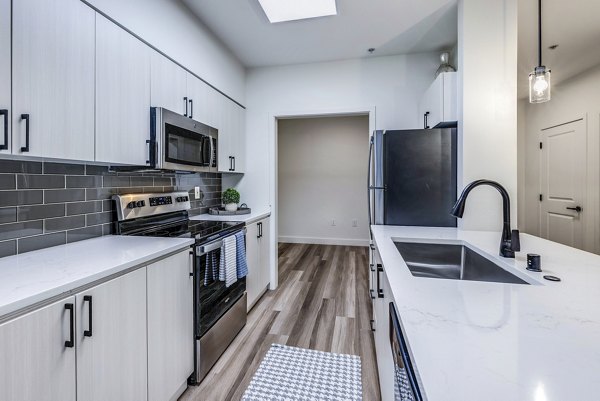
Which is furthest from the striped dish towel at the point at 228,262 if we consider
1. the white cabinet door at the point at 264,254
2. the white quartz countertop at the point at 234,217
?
the white cabinet door at the point at 264,254

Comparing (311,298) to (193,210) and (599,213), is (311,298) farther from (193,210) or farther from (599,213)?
(599,213)

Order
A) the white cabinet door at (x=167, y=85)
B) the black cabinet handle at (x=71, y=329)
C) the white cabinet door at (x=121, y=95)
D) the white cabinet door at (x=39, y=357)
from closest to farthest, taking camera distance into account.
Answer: the white cabinet door at (x=39, y=357) < the black cabinet handle at (x=71, y=329) < the white cabinet door at (x=121, y=95) < the white cabinet door at (x=167, y=85)

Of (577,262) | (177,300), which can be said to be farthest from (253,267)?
(577,262)

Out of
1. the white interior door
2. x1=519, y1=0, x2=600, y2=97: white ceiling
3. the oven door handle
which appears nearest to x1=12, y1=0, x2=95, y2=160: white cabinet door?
the oven door handle

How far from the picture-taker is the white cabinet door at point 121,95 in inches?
59.8

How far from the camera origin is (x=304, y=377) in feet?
6.09

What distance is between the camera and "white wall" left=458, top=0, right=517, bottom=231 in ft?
7.19

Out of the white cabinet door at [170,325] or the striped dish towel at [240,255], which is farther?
the striped dish towel at [240,255]

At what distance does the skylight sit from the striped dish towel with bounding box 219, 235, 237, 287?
Result: 1.78m

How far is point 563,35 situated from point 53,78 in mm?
4076

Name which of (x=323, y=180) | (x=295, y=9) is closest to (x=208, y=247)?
(x=295, y=9)

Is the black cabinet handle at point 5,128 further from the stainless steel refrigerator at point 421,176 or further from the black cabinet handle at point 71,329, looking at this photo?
the stainless steel refrigerator at point 421,176

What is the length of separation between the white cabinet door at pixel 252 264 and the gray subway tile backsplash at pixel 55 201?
3.31 ft

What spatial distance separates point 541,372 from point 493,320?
0.65ft
